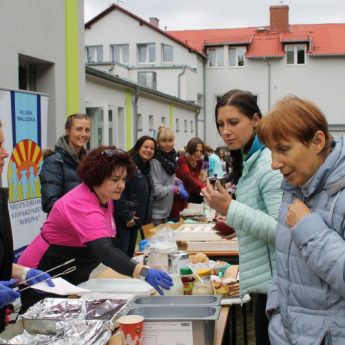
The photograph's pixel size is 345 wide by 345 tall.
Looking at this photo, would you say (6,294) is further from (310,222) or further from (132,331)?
(310,222)

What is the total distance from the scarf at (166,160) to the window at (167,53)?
2244 centimetres

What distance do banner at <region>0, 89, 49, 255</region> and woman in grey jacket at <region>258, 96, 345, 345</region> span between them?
128 inches

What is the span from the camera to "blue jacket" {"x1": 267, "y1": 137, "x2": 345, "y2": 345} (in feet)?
4.25

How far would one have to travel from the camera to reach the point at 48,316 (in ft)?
6.42

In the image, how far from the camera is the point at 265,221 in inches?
76.1

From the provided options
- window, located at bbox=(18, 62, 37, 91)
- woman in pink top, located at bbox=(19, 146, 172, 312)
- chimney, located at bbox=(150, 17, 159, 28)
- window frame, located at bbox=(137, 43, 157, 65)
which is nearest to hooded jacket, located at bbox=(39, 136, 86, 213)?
woman in pink top, located at bbox=(19, 146, 172, 312)

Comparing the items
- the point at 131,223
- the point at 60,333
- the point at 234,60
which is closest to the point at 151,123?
the point at 131,223

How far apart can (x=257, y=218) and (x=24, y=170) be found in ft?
10.1

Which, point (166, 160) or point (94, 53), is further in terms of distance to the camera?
point (94, 53)

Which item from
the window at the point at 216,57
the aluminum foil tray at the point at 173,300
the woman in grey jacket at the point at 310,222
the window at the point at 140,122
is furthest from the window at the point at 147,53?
the woman in grey jacket at the point at 310,222

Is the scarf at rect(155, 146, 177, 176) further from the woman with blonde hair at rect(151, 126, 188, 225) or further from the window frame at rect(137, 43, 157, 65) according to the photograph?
the window frame at rect(137, 43, 157, 65)

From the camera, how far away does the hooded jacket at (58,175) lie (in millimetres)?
3891

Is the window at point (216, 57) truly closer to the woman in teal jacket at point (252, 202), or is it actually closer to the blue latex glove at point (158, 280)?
the woman in teal jacket at point (252, 202)

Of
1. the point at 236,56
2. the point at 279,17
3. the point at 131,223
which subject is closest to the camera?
the point at 131,223
